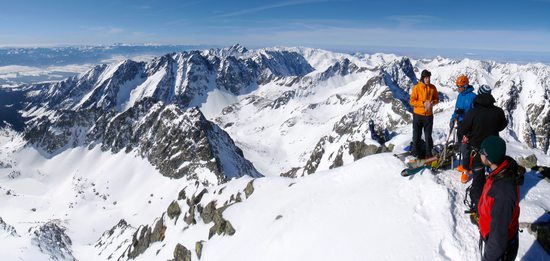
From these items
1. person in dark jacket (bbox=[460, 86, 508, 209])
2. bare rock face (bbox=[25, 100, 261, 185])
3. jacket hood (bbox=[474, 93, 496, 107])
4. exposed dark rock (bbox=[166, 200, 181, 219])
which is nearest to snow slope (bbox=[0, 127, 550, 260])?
exposed dark rock (bbox=[166, 200, 181, 219])

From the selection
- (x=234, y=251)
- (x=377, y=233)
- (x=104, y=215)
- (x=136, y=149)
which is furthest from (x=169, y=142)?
(x=377, y=233)

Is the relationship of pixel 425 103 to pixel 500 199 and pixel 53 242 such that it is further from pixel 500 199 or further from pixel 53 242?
pixel 53 242

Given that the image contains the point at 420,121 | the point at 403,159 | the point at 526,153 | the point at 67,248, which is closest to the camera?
the point at 420,121

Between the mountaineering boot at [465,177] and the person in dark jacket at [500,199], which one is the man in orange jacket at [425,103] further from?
the person in dark jacket at [500,199]

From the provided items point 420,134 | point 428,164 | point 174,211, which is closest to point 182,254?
point 174,211

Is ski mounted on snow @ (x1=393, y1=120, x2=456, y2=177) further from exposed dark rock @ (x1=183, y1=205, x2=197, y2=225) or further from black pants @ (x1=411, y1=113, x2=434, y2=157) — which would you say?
exposed dark rock @ (x1=183, y1=205, x2=197, y2=225)

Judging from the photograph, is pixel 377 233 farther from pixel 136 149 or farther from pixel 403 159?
pixel 136 149
